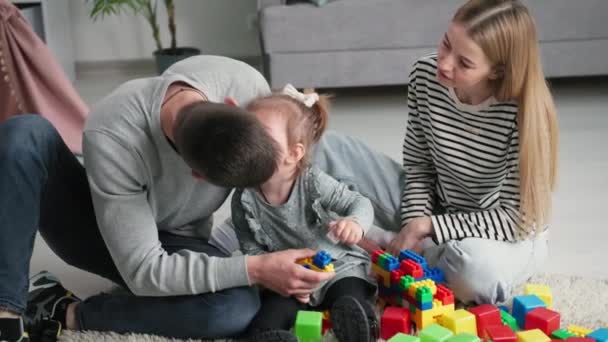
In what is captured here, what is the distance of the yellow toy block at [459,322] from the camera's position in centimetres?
123

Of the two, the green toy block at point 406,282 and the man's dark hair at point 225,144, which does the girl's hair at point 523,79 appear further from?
the man's dark hair at point 225,144

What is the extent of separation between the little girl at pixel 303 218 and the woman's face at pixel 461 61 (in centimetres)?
23

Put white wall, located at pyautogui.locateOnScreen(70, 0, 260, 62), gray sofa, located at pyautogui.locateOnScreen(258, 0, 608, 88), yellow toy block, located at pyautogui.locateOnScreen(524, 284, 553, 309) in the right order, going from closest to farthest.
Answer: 1. yellow toy block, located at pyautogui.locateOnScreen(524, 284, 553, 309)
2. gray sofa, located at pyautogui.locateOnScreen(258, 0, 608, 88)
3. white wall, located at pyautogui.locateOnScreen(70, 0, 260, 62)

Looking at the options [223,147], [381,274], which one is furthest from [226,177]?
[381,274]

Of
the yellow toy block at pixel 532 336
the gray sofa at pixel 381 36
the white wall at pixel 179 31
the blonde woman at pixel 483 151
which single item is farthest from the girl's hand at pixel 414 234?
the white wall at pixel 179 31

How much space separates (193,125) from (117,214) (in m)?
0.26

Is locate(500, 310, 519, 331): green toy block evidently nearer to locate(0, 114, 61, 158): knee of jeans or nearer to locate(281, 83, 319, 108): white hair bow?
locate(281, 83, 319, 108): white hair bow

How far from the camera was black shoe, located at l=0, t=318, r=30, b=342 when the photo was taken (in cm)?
114

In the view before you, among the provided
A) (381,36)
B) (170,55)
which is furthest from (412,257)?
(170,55)

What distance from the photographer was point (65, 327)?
1341mm

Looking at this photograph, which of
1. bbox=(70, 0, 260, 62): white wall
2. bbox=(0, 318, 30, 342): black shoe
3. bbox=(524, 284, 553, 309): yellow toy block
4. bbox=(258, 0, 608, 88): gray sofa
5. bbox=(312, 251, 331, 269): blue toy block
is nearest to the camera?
bbox=(0, 318, 30, 342): black shoe

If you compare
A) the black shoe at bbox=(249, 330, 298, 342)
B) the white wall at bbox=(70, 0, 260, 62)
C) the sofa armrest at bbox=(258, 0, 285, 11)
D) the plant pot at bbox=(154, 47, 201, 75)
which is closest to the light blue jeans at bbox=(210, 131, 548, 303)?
the black shoe at bbox=(249, 330, 298, 342)

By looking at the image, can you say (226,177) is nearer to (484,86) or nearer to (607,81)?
(484,86)

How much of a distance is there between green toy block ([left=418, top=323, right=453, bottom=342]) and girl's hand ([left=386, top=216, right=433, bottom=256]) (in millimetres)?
268
